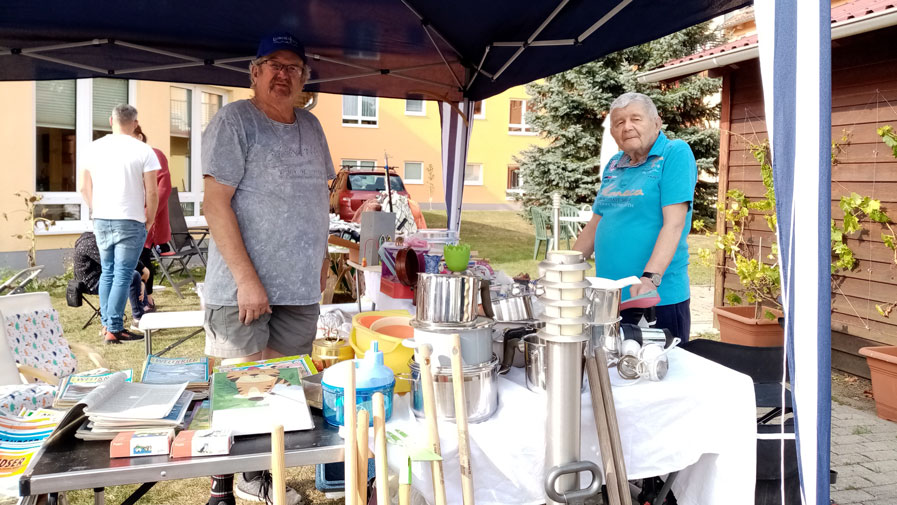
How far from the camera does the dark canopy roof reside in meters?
3.22

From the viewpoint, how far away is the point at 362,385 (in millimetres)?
1537

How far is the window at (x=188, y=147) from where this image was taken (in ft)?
31.9

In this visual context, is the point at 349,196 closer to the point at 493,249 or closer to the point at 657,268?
the point at 493,249

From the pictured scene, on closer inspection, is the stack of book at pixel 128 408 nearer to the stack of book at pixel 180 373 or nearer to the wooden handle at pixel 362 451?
the stack of book at pixel 180 373

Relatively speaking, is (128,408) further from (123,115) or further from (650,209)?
(123,115)

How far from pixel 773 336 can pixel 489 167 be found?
1818 cm

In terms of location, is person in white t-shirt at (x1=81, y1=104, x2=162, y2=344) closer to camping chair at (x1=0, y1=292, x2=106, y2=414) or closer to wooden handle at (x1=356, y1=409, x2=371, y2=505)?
camping chair at (x1=0, y1=292, x2=106, y2=414)

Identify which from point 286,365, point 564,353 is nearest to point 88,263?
point 286,365

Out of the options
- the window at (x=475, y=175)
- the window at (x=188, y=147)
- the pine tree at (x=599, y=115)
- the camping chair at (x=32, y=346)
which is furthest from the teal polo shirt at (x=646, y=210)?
the window at (x=475, y=175)

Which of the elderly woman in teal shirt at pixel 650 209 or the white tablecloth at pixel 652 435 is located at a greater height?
the elderly woman in teal shirt at pixel 650 209

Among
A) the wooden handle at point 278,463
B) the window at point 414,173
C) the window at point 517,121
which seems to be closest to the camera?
the wooden handle at point 278,463

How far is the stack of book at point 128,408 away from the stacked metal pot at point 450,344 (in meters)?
0.59

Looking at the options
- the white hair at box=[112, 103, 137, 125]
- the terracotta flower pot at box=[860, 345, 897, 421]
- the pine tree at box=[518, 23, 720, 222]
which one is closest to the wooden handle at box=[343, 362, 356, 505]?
the terracotta flower pot at box=[860, 345, 897, 421]

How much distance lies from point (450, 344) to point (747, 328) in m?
4.63
